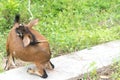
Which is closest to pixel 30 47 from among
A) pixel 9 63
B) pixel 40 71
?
pixel 40 71

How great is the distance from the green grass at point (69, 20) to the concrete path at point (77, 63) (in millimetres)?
244

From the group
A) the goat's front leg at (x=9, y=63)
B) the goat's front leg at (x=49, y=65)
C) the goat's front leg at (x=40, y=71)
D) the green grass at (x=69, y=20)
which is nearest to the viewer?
the goat's front leg at (x=40, y=71)

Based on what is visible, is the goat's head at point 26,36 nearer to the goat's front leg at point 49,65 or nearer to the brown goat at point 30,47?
the brown goat at point 30,47

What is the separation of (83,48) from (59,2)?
203 centimetres

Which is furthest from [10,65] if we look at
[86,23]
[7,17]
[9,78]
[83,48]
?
[86,23]

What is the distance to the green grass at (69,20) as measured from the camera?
533 centimetres

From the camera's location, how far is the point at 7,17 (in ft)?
20.0

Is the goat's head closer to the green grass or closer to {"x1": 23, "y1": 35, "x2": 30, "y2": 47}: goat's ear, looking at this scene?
{"x1": 23, "y1": 35, "x2": 30, "y2": 47}: goat's ear

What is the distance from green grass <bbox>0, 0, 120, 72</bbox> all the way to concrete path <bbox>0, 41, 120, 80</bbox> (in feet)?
0.80

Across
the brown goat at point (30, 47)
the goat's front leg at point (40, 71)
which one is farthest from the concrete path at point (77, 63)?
the brown goat at point (30, 47)

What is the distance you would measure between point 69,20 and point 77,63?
1929 millimetres

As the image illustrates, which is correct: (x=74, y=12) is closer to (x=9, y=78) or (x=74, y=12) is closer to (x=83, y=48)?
(x=83, y=48)

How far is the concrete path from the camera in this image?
166 inches

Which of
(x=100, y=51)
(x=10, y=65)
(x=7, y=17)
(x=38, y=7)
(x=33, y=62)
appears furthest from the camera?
(x=38, y=7)
